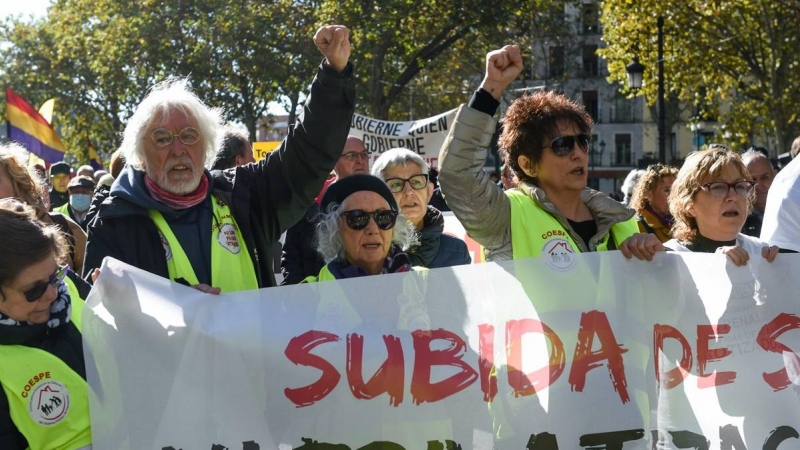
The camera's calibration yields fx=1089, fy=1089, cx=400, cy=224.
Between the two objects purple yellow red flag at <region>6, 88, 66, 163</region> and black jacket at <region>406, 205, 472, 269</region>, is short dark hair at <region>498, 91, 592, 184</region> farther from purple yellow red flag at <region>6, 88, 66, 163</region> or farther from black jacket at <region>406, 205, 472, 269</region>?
purple yellow red flag at <region>6, 88, 66, 163</region>

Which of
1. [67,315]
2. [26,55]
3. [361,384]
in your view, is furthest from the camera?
[26,55]

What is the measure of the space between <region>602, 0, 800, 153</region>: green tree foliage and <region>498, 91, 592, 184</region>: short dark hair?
72.8 feet

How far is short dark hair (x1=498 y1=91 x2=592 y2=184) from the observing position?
12.2ft

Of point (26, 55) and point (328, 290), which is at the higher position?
point (26, 55)

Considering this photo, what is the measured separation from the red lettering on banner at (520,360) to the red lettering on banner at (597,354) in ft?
0.18

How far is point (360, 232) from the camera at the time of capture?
3727 mm

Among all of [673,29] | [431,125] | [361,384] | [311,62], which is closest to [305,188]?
[361,384]

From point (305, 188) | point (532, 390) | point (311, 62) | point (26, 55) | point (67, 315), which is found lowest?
point (532, 390)

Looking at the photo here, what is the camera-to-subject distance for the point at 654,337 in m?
3.62

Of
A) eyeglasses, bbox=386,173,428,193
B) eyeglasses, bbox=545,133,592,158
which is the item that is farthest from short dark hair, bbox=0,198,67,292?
eyeglasses, bbox=386,173,428,193

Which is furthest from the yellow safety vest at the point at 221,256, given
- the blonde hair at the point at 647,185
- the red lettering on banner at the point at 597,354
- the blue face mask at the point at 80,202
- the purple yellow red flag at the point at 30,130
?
the purple yellow red flag at the point at 30,130

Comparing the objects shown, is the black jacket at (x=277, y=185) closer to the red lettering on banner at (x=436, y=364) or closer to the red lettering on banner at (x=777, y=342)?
the red lettering on banner at (x=436, y=364)

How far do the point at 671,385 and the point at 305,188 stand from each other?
137cm

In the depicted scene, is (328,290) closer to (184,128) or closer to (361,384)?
Result: (361,384)
